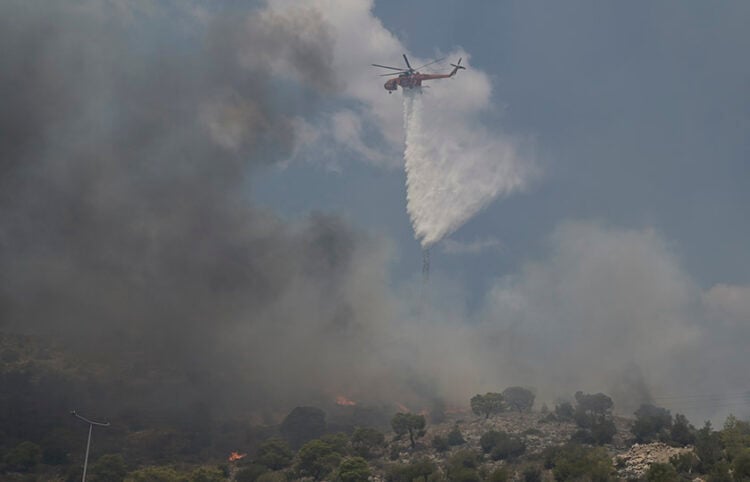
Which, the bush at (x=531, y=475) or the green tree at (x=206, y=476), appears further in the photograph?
the green tree at (x=206, y=476)

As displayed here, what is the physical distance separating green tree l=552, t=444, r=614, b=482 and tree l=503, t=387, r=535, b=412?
76.0m

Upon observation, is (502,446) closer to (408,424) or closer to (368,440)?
(408,424)

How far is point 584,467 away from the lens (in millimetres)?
86188

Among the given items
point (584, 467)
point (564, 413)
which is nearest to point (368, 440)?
point (564, 413)

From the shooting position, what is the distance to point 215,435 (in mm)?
162500

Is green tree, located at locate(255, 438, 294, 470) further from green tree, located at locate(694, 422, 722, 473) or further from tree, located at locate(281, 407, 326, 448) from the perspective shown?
green tree, located at locate(694, 422, 722, 473)

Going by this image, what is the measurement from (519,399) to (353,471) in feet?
290

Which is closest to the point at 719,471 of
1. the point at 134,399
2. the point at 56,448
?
the point at 56,448

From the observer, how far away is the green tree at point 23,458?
127m

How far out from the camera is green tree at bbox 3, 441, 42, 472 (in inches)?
4983

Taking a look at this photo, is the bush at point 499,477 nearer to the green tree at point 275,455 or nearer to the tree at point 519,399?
the green tree at point 275,455

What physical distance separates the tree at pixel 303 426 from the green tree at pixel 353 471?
176 ft

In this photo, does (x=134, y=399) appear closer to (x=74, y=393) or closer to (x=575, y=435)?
(x=74, y=393)

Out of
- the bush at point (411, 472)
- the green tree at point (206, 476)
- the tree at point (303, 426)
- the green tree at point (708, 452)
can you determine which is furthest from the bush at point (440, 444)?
the green tree at point (708, 452)
